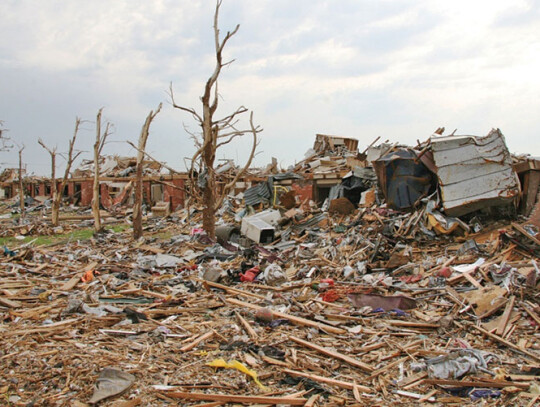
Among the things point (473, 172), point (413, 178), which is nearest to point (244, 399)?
point (473, 172)

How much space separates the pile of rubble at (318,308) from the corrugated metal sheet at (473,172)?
3cm

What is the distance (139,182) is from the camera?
587 inches

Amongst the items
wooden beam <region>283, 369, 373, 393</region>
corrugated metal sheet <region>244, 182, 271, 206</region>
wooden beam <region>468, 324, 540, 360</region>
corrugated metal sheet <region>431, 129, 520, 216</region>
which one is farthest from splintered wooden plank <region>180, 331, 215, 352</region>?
corrugated metal sheet <region>244, 182, 271, 206</region>

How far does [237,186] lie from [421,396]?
61.6 ft

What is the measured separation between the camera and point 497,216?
10273 mm

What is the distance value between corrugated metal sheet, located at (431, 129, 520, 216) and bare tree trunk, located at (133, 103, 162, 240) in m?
9.24

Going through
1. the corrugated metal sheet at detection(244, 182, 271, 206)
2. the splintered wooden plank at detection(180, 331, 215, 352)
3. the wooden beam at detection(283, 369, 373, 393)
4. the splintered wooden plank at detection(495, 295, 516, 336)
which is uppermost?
the corrugated metal sheet at detection(244, 182, 271, 206)

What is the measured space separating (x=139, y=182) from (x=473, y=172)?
1018 centimetres

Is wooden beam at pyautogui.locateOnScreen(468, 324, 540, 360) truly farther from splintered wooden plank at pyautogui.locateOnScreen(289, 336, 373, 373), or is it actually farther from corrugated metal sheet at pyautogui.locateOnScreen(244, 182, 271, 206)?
corrugated metal sheet at pyautogui.locateOnScreen(244, 182, 271, 206)

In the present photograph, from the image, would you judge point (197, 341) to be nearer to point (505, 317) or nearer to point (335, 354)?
point (335, 354)

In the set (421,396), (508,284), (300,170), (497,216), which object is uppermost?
(300,170)

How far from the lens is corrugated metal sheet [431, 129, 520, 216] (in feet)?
31.8

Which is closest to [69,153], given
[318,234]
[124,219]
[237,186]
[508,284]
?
[124,219]

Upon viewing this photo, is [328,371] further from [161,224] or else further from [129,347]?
[161,224]
